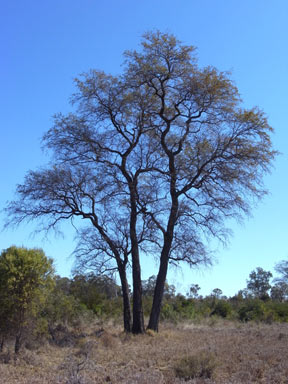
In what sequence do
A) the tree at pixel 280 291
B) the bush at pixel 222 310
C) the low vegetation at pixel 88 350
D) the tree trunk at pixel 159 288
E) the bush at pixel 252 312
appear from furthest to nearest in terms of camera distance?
the tree at pixel 280 291 < the bush at pixel 222 310 < the bush at pixel 252 312 < the tree trunk at pixel 159 288 < the low vegetation at pixel 88 350

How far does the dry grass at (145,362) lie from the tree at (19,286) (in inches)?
28.3

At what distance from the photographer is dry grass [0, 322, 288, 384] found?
843 centimetres

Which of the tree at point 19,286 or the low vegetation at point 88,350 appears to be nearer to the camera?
the low vegetation at point 88,350

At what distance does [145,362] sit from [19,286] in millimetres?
3611

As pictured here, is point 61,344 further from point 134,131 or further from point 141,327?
point 134,131

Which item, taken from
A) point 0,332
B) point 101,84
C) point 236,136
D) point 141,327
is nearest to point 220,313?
point 141,327

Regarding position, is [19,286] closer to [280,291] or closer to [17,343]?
[17,343]

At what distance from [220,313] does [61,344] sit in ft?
50.6

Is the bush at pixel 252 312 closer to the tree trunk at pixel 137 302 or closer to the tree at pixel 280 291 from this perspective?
the tree trunk at pixel 137 302

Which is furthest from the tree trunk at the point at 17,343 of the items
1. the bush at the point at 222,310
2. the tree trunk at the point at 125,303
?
the bush at the point at 222,310

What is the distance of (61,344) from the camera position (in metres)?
13.8

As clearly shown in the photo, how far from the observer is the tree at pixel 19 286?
10859 millimetres

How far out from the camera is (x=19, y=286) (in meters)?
11.0

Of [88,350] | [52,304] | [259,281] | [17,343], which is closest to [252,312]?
[52,304]
